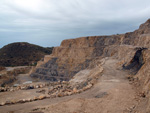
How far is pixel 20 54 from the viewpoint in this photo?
63031 millimetres

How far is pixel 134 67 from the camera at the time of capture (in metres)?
11.8

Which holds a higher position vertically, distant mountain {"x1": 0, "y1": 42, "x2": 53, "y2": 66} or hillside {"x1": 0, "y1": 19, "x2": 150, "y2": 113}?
distant mountain {"x1": 0, "y1": 42, "x2": 53, "y2": 66}

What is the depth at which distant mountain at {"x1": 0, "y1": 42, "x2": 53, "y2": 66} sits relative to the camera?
176 ft

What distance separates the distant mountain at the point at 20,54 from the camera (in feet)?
176

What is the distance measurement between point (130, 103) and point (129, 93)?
128 centimetres

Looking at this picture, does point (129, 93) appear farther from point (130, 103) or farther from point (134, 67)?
point (134, 67)

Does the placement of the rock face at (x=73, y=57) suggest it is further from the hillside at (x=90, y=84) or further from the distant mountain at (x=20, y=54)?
the distant mountain at (x=20, y=54)

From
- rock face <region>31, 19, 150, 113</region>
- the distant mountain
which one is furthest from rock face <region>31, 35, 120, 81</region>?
the distant mountain

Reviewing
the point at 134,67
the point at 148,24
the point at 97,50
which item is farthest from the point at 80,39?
the point at 134,67

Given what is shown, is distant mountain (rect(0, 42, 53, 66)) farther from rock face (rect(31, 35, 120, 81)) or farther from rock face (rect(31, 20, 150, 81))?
rock face (rect(31, 35, 120, 81))

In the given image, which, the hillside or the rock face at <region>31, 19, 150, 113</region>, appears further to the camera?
the rock face at <region>31, 19, 150, 113</region>

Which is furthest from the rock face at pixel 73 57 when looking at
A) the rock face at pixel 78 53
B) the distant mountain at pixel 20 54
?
the distant mountain at pixel 20 54

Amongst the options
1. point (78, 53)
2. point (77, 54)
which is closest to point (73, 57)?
point (77, 54)

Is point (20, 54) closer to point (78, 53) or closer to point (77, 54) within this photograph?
point (77, 54)
